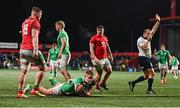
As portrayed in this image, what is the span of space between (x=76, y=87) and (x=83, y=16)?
171ft

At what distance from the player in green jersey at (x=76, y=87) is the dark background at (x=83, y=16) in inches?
1955

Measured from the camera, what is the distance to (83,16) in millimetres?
64812

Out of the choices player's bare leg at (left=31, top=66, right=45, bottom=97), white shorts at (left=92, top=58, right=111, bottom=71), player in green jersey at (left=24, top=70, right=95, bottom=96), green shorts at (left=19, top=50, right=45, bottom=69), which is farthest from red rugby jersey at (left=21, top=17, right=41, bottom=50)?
white shorts at (left=92, top=58, right=111, bottom=71)

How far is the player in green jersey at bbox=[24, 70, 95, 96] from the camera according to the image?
12.9 metres

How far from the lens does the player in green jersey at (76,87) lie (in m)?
12.9

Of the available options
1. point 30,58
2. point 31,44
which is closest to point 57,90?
point 30,58

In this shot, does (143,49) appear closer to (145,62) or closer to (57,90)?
(145,62)

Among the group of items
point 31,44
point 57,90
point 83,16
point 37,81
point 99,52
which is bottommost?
point 57,90

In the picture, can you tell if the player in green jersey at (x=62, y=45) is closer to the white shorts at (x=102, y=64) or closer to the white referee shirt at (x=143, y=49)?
the white shorts at (x=102, y=64)

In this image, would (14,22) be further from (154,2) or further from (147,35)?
(147,35)

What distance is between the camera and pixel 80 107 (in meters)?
10.2

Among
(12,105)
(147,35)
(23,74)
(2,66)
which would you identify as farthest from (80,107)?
(2,66)

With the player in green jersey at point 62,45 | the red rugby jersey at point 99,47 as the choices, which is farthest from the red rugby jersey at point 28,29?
the red rugby jersey at point 99,47

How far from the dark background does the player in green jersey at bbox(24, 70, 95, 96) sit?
163 ft
